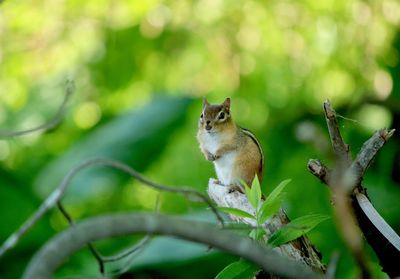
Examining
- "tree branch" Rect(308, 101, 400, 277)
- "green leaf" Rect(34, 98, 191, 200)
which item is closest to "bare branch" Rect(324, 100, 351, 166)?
"tree branch" Rect(308, 101, 400, 277)

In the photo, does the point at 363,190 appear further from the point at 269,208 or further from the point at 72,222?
the point at 72,222

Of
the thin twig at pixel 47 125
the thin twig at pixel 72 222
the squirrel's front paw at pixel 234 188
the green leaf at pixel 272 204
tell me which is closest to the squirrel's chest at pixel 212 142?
the squirrel's front paw at pixel 234 188

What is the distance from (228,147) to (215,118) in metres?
0.09

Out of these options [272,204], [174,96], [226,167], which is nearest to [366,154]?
[272,204]

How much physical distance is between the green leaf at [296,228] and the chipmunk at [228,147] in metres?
0.57

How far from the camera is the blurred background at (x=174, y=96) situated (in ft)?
11.9

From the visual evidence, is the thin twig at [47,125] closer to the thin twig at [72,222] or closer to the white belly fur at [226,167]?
the thin twig at [72,222]

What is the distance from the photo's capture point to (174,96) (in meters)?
4.07

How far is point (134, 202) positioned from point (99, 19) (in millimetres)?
1507

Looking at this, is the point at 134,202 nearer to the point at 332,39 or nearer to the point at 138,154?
the point at 138,154

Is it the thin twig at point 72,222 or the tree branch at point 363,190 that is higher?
the thin twig at point 72,222

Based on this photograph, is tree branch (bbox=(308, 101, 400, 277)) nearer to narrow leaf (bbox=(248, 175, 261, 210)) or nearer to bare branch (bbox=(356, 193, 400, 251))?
bare branch (bbox=(356, 193, 400, 251))

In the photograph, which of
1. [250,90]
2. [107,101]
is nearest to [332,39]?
[250,90]

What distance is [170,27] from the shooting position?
502 centimetres
